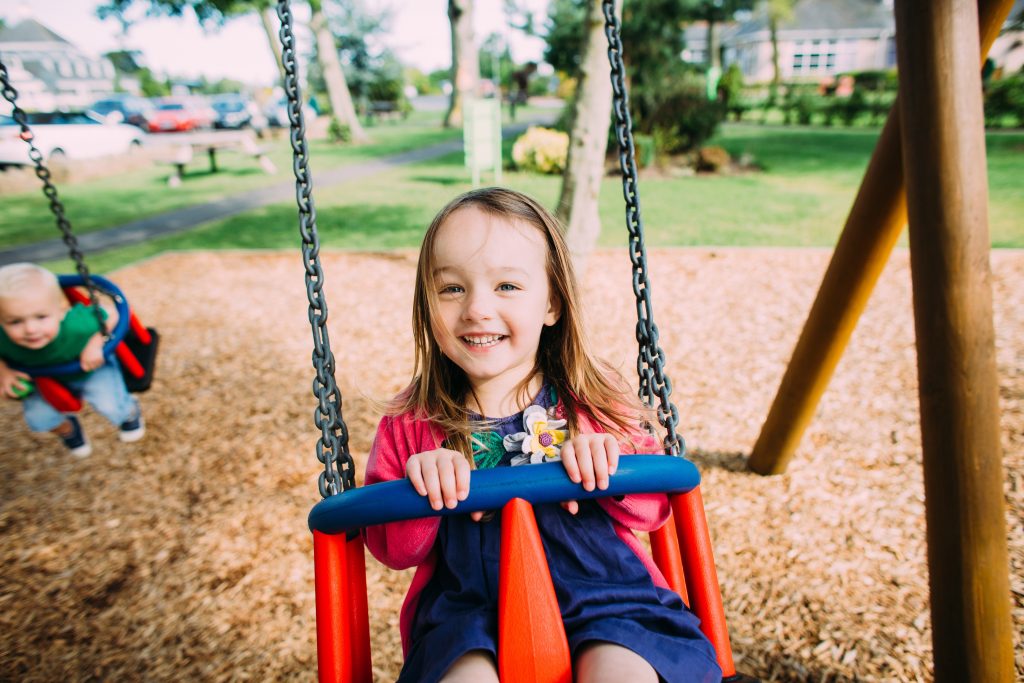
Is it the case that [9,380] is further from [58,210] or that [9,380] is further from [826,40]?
[826,40]

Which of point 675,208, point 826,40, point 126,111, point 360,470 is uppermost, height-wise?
point 826,40

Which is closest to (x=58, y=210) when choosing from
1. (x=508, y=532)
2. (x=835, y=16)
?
(x=508, y=532)

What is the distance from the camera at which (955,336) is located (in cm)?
168

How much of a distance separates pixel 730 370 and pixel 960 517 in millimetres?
2785

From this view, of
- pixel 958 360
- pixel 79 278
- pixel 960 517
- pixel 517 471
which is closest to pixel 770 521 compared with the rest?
pixel 960 517

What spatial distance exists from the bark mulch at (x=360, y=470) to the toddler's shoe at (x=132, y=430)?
2.6 inches

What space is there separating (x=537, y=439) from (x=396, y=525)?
0.40 m

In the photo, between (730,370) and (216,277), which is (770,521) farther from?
(216,277)

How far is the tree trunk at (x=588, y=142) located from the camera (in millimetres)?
5340

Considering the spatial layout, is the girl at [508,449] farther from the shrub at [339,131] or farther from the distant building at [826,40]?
the distant building at [826,40]

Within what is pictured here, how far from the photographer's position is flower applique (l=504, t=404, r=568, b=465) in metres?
1.66

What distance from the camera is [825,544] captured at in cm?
276

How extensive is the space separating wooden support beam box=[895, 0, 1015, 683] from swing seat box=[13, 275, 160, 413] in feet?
10.7

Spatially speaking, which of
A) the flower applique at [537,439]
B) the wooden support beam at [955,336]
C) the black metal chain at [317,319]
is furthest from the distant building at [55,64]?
the wooden support beam at [955,336]
